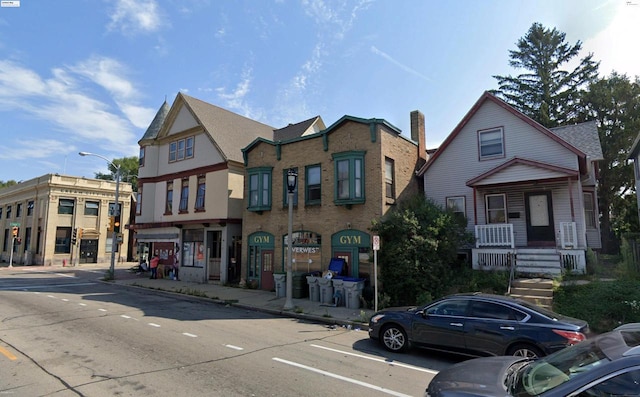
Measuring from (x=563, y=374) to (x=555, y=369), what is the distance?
25cm

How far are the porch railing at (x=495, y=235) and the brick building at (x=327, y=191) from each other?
3977 mm

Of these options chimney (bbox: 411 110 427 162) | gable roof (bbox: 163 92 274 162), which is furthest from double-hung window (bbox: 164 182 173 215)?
chimney (bbox: 411 110 427 162)

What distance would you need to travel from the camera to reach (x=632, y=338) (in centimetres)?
365

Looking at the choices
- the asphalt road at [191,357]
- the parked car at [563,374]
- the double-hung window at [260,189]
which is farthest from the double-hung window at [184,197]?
the parked car at [563,374]

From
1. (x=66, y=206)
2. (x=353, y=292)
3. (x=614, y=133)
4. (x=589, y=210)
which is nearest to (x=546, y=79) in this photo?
(x=614, y=133)

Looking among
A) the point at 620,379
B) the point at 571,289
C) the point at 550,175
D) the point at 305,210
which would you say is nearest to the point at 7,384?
the point at 620,379

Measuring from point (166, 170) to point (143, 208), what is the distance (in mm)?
3418

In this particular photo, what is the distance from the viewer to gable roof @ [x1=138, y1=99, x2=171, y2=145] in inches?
1083

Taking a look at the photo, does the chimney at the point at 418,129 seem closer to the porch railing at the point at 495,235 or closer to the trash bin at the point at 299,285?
the porch railing at the point at 495,235

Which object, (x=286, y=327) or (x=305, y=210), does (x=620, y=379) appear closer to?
(x=286, y=327)

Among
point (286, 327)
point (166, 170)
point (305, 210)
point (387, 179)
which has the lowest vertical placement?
point (286, 327)

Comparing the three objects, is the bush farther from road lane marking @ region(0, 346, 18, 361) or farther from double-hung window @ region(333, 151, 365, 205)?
road lane marking @ region(0, 346, 18, 361)

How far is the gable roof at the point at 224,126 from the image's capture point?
906 inches

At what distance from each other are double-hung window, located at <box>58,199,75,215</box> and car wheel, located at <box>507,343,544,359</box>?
46341mm
